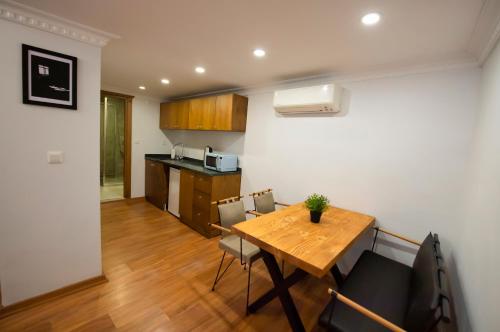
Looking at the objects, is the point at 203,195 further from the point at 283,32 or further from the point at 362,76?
the point at 362,76

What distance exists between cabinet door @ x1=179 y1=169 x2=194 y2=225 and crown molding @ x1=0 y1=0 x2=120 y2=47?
211cm

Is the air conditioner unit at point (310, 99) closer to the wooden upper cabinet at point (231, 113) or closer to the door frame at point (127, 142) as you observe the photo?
the wooden upper cabinet at point (231, 113)

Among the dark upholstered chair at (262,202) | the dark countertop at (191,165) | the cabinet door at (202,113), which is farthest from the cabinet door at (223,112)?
the dark upholstered chair at (262,202)

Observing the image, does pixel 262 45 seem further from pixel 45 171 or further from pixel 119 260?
pixel 119 260

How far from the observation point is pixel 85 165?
1.91m

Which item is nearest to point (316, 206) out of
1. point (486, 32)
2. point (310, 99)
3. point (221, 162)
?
point (310, 99)

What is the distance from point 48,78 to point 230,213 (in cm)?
184

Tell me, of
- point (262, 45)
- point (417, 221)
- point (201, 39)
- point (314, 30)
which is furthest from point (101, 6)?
point (417, 221)

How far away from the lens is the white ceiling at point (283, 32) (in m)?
1.30

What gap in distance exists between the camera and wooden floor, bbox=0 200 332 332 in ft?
5.61

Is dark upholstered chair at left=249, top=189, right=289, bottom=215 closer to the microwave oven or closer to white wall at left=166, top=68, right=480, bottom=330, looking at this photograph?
white wall at left=166, top=68, right=480, bottom=330

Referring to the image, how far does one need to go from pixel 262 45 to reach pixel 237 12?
1.64ft

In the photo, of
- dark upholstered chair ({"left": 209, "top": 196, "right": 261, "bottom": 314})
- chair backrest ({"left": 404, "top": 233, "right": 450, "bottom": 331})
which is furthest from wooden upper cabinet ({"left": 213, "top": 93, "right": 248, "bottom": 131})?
chair backrest ({"left": 404, "top": 233, "right": 450, "bottom": 331})

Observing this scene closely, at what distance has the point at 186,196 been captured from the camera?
365 cm
